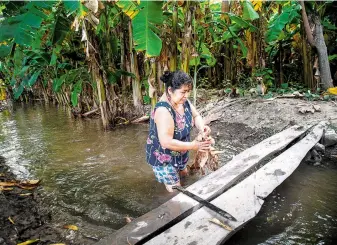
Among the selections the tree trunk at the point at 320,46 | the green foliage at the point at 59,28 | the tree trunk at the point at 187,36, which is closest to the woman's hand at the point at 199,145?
the tree trunk at the point at 187,36

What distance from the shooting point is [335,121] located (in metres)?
4.18

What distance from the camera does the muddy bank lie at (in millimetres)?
2117

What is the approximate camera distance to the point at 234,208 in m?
2.09

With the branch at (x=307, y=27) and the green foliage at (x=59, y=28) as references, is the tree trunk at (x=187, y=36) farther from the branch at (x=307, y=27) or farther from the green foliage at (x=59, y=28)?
the branch at (x=307, y=27)

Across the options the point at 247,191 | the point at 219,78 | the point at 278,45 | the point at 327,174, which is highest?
the point at 278,45

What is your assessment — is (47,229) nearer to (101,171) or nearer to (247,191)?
(101,171)

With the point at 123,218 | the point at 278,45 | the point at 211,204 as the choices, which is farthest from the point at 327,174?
the point at 278,45

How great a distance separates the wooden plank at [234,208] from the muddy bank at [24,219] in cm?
88

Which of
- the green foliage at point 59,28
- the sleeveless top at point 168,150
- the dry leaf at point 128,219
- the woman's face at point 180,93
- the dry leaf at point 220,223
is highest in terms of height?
the green foliage at point 59,28

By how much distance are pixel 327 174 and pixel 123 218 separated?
2301 mm

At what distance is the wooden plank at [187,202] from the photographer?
1779 millimetres

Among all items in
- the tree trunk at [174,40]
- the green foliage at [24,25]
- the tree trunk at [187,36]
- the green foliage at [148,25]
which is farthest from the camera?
the tree trunk at [174,40]

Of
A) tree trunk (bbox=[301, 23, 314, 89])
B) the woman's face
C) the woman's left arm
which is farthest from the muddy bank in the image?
tree trunk (bbox=[301, 23, 314, 89])

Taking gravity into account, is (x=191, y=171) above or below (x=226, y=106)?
below
